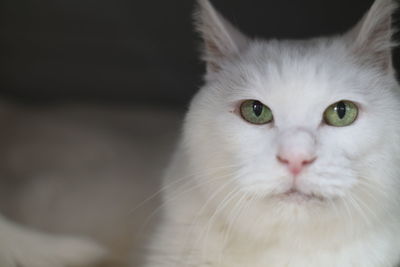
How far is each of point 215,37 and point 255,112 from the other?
0.35 metres

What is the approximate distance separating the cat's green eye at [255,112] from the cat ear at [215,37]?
26cm

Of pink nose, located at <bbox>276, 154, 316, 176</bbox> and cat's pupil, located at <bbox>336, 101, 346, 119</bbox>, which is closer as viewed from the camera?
pink nose, located at <bbox>276, 154, 316, 176</bbox>

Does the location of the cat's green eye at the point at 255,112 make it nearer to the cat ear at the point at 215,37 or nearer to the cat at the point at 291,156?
the cat at the point at 291,156

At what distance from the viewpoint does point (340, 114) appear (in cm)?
164

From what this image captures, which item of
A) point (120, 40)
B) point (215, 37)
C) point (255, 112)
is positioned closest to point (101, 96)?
point (120, 40)

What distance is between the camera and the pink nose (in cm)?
151

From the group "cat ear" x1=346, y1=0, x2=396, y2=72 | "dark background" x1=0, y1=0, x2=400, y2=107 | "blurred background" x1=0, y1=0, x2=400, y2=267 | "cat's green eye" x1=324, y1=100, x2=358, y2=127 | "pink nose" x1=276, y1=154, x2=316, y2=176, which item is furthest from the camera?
"dark background" x1=0, y1=0, x2=400, y2=107

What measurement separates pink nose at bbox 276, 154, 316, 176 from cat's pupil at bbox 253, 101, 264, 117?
220 millimetres

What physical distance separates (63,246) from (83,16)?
1569 mm

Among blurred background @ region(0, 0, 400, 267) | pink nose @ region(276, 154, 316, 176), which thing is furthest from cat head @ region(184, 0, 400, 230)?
blurred background @ region(0, 0, 400, 267)

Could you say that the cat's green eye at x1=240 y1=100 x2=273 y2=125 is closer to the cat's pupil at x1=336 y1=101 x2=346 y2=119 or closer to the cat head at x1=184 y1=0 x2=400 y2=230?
the cat head at x1=184 y1=0 x2=400 y2=230

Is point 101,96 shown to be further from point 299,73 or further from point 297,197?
point 297,197

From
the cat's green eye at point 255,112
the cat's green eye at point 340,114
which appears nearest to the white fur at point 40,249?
the cat's green eye at point 255,112

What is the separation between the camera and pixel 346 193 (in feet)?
5.13
